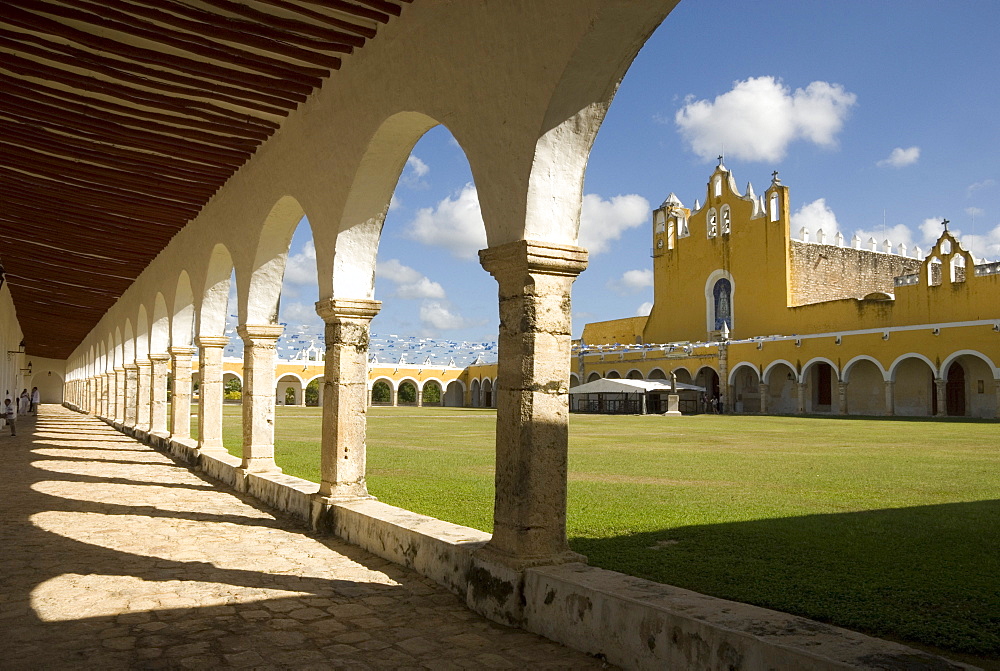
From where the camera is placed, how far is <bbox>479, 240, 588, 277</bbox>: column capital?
12.3ft

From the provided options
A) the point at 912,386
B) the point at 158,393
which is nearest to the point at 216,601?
the point at 158,393

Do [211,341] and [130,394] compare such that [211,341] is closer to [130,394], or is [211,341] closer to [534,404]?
[534,404]

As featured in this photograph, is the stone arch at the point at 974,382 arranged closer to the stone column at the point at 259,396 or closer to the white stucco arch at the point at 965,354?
the white stucco arch at the point at 965,354

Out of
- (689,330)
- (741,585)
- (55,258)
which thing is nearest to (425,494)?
(741,585)

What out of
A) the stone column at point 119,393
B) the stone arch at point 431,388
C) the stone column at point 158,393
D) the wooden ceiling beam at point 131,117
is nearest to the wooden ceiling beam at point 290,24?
the wooden ceiling beam at point 131,117

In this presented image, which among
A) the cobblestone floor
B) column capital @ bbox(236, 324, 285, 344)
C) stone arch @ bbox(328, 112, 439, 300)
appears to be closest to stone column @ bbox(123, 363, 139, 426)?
column capital @ bbox(236, 324, 285, 344)

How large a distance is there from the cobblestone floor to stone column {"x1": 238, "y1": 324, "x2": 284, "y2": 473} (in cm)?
91

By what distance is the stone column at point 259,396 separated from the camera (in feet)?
26.5

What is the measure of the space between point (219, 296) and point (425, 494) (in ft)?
14.3

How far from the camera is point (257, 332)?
8344 millimetres

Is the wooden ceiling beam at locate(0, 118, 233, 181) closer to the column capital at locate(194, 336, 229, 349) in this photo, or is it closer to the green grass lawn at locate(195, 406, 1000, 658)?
the column capital at locate(194, 336, 229, 349)

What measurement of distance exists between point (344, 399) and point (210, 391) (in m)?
5.15

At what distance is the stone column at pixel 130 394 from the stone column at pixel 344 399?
44.2 feet

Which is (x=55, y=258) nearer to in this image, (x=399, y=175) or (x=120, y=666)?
(x=399, y=175)
